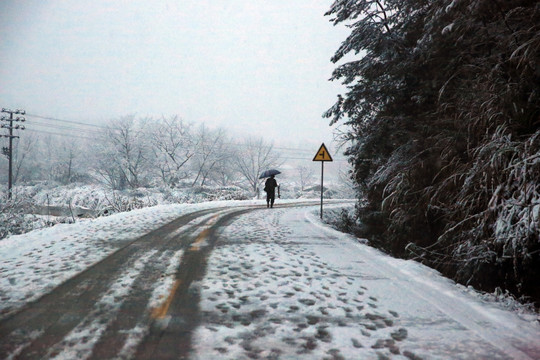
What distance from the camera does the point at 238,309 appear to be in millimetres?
3426

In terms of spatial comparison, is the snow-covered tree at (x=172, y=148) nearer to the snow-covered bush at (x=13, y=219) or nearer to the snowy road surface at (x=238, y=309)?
the snow-covered bush at (x=13, y=219)

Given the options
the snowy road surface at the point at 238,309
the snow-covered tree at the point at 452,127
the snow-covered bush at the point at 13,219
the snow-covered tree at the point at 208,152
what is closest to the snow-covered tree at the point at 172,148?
the snow-covered tree at the point at 208,152

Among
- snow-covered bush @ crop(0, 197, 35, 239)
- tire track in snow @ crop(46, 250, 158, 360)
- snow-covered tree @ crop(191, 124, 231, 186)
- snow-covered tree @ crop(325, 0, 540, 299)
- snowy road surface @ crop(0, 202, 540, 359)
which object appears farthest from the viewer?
snow-covered tree @ crop(191, 124, 231, 186)

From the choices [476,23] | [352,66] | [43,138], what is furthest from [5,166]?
[476,23]

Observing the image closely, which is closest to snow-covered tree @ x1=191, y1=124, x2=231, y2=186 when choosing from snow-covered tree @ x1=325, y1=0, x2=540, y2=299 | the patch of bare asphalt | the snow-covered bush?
the snow-covered bush

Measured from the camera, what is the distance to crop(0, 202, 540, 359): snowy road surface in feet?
8.66

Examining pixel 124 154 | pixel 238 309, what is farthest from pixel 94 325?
pixel 124 154

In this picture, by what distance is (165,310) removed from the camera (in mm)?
3348

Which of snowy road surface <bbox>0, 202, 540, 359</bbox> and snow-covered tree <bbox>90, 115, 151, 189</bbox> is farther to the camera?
snow-covered tree <bbox>90, 115, 151, 189</bbox>

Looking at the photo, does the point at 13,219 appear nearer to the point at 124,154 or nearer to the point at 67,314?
the point at 67,314

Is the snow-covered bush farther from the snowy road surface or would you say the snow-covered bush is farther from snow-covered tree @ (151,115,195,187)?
snow-covered tree @ (151,115,195,187)

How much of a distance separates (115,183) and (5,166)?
2862 centimetres

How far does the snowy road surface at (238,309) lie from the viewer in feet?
8.66

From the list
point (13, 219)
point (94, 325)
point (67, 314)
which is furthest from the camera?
point (13, 219)
